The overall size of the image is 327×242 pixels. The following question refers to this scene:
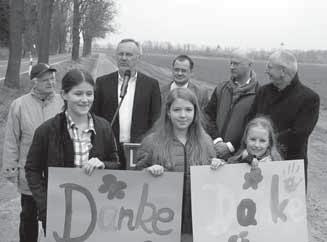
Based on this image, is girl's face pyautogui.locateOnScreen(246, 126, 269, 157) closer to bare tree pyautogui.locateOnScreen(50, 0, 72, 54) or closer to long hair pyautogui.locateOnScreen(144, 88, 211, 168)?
long hair pyautogui.locateOnScreen(144, 88, 211, 168)

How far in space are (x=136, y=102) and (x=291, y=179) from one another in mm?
1601

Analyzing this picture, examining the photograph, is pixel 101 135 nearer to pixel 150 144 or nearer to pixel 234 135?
pixel 150 144

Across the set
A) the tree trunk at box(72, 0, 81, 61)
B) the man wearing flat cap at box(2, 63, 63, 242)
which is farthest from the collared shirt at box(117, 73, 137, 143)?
the tree trunk at box(72, 0, 81, 61)

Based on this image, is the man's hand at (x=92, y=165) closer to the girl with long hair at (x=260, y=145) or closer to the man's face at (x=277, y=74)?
the girl with long hair at (x=260, y=145)

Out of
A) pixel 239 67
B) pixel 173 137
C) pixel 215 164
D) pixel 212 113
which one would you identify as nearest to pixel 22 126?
pixel 173 137

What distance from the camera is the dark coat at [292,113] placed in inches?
149

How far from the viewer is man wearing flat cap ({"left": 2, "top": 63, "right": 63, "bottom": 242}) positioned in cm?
370

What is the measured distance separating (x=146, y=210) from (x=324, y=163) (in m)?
7.12

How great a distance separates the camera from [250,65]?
431 cm

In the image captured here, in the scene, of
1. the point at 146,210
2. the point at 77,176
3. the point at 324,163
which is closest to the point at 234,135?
the point at 146,210

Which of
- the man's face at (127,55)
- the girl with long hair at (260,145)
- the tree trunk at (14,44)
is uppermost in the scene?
the tree trunk at (14,44)

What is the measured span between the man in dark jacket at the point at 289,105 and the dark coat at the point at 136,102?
1035mm

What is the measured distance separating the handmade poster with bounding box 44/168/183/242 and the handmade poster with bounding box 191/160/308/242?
0.16 m

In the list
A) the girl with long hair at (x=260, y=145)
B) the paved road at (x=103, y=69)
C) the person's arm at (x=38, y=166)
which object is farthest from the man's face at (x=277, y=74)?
the paved road at (x=103, y=69)
